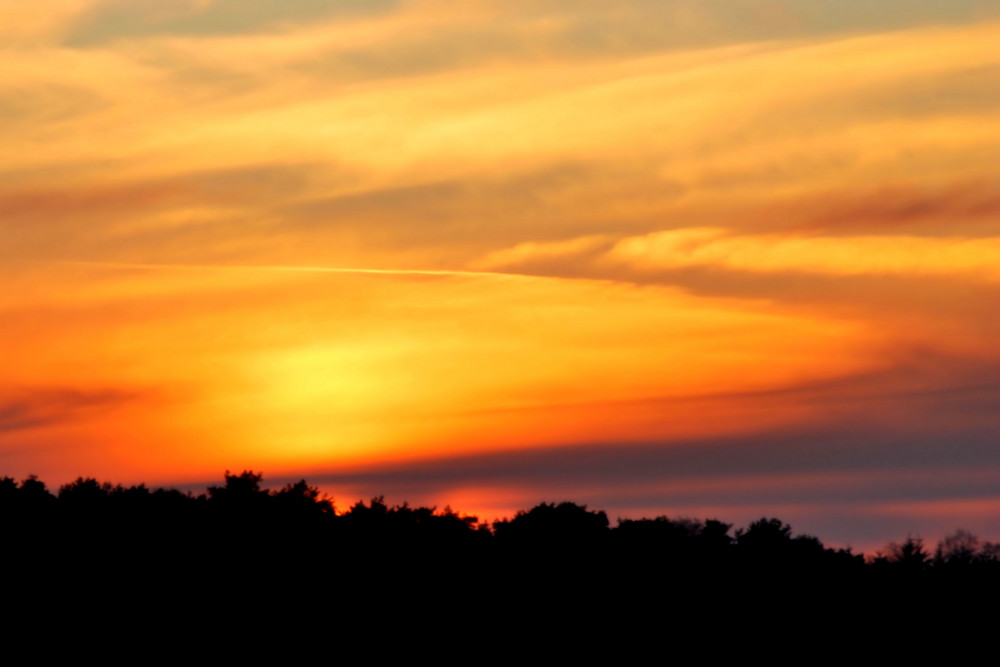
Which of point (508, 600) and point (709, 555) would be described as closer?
point (508, 600)

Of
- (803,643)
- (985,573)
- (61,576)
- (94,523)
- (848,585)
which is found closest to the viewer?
(61,576)

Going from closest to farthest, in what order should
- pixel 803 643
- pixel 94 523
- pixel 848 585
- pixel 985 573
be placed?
pixel 94 523
pixel 803 643
pixel 848 585
pixel 985 573

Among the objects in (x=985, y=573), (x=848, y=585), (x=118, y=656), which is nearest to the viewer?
(x=118, y=656)

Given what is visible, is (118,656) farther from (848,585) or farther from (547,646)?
(848,585)

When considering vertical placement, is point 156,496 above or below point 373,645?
above

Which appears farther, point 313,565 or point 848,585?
point 848,585

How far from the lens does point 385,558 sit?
234 feet

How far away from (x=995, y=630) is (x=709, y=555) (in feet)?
48.5

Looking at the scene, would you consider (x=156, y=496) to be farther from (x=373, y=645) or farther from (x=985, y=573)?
(x=985, y=573)

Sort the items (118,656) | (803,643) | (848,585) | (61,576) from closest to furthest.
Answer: (118,656) < (61,576) < (803,643) < (848,585)

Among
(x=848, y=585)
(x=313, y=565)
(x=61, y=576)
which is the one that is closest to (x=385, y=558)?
(x=313, y=565)

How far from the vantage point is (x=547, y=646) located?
2692 inches

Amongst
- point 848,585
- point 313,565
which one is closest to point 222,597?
point 313,565

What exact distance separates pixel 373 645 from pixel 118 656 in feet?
35.1
